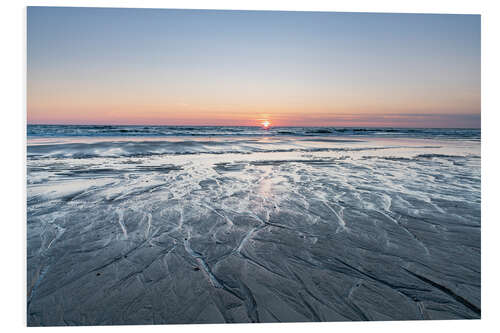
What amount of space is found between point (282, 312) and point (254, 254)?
2.36ft

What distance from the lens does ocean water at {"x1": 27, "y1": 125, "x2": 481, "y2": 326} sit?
2.19 meters

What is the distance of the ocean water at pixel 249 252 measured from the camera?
2.19 metres

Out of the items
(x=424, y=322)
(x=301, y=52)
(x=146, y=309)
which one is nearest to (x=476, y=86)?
(x=301, y=52)

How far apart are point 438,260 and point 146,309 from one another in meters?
2.67

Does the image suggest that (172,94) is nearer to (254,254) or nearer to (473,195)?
(254,254)

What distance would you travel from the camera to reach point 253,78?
5.77 m

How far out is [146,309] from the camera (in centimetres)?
216

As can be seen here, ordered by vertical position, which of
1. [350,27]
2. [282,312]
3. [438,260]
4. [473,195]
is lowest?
[282,312]

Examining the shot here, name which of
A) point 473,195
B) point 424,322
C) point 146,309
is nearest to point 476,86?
point 473,195

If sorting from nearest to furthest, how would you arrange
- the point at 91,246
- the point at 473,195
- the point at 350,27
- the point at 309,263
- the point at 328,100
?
1. the point at 309,263
2. the point at 91,246
3. the point at 350,27
4. the point at 473,195
5. the point at 328,100

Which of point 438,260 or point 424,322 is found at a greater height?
point 438,260

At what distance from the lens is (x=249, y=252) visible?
2.83 meters

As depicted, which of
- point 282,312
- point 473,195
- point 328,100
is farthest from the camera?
point 328,100

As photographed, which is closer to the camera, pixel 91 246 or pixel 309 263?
pixel 309 263
